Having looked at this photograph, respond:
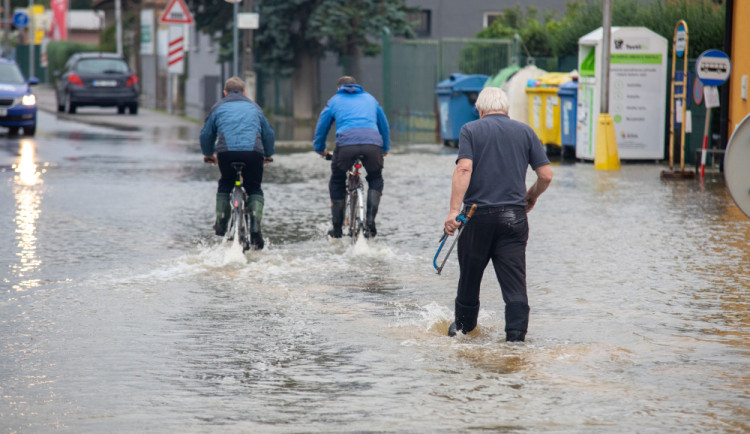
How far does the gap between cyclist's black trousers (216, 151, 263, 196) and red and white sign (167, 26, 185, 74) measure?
23245 mm

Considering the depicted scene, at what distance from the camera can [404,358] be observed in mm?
7121

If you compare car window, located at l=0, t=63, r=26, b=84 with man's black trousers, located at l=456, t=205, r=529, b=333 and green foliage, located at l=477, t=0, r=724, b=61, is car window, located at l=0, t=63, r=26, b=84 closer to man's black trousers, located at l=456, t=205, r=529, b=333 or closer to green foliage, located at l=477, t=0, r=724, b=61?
green foliage, located at l=477, t=0, r=724, b=61

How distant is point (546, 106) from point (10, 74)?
12.2 m

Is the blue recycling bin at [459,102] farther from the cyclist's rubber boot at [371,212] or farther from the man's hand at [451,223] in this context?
the man's hand at [451,223]

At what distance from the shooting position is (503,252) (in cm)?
748

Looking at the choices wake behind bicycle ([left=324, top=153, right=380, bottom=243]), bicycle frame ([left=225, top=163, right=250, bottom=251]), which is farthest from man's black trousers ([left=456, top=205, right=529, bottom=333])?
wake behind bicycle ([left=324, top=153, right=380, bottom=243])

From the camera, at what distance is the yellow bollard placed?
68.3 feet

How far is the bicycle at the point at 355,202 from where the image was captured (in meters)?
11.7

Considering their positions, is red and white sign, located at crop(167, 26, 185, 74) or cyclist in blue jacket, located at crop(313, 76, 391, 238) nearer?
cyclist in blue jacket, located at crop(313, 76, 391, 238)

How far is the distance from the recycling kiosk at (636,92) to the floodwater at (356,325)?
249 inches

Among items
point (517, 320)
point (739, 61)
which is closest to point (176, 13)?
point (739, 61)

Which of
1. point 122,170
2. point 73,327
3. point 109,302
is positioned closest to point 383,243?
point 109,302

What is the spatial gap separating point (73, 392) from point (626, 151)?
16616mm

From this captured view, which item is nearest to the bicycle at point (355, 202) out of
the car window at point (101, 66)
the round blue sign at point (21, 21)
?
the car window at point (101, 66)
